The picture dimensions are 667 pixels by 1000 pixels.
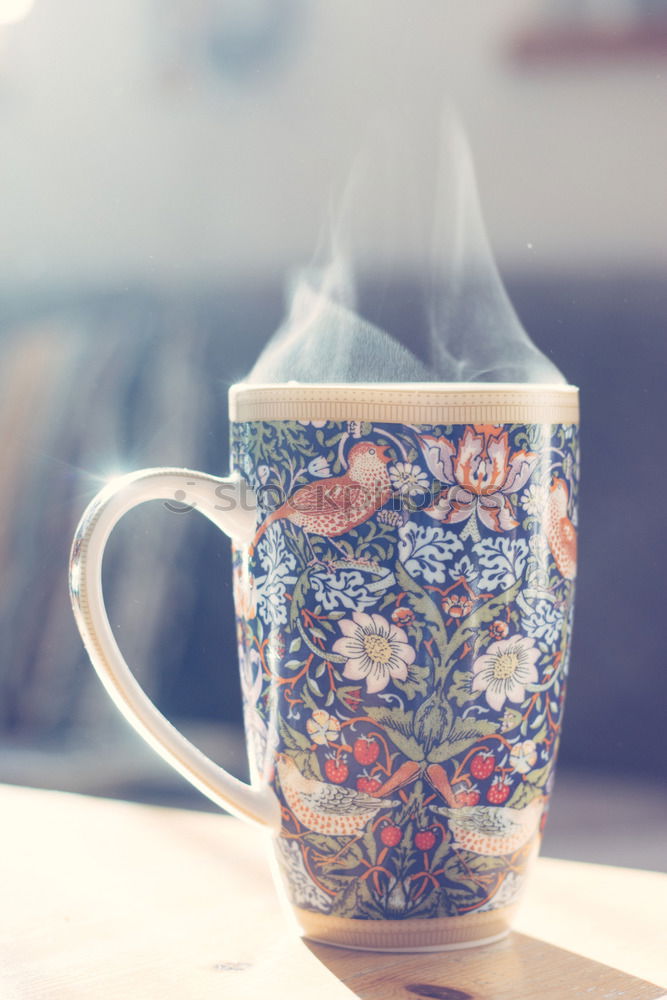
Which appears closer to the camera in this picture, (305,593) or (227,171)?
(305,593)

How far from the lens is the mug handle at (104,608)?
389 millimetres

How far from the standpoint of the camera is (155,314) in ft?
2.47

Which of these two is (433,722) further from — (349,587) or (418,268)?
(418,268)

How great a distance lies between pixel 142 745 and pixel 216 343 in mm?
292

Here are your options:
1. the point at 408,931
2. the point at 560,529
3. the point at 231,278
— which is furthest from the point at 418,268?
the point at 408,931

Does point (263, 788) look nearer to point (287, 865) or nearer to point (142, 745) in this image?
point (287, 865)

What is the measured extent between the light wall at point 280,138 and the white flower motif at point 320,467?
330mm

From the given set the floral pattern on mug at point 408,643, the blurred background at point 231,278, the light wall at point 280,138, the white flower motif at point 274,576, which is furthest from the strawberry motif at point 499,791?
the light wall at point 280,138

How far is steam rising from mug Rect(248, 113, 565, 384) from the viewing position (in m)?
0.66

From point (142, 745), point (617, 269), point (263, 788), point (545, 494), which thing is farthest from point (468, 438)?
point (142, 745)

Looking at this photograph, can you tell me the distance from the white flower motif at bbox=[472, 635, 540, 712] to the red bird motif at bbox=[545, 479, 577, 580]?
4 cm

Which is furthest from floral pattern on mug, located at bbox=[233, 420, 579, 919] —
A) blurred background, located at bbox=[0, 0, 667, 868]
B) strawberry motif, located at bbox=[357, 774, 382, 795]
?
blurred background, located at bbox=[0, 0, 667, 868]

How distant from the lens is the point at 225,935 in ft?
1.41

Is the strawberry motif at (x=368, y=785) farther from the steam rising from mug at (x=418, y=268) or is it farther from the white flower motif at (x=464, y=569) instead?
the steam rising from mug at (x=418, y=268)
